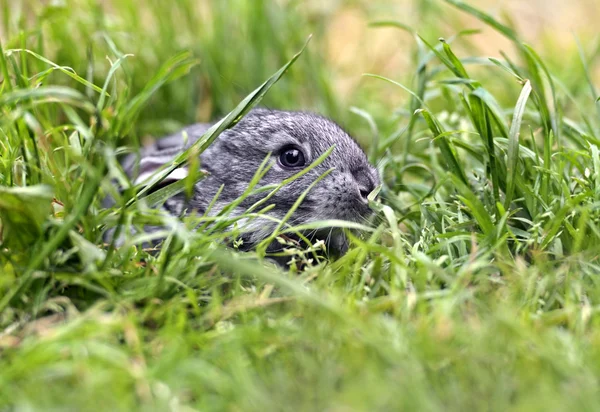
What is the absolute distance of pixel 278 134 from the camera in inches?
152

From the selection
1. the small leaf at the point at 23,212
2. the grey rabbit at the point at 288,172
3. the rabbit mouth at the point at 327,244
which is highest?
the small leaf at the point at 23,212

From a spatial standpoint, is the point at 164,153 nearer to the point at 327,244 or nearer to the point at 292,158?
the point at 292,158

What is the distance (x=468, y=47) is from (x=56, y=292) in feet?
13.0

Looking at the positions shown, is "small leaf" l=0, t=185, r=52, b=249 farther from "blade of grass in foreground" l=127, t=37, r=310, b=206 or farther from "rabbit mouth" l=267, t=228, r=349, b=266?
"rabbit mouth" l=267, t=228, r=349, b=266

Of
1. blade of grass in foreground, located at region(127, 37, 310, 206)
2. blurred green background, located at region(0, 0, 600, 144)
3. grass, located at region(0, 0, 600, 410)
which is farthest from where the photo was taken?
blurred green background, located at region(0, 0, 600, 144)

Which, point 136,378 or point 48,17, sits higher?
point 48,17

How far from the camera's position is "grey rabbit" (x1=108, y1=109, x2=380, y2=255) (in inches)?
140

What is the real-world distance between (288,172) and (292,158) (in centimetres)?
11

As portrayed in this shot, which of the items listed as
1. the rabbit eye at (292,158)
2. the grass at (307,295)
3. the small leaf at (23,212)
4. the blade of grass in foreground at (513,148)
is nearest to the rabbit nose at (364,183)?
the grass at (307,295)

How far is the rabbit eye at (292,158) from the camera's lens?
3812 millimetres

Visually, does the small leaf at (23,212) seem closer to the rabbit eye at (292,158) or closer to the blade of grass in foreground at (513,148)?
the rabbit eye at (292,158)

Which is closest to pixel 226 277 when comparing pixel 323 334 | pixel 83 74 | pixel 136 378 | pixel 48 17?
pixel 323 334

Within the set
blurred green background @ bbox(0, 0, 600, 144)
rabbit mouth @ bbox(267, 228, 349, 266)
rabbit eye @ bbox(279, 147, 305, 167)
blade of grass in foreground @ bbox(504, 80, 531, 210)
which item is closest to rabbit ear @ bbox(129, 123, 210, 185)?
rabbit eye @ bbox(279, 147, 305, 167)

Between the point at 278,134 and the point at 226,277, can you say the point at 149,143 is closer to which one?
the point at 278,134
